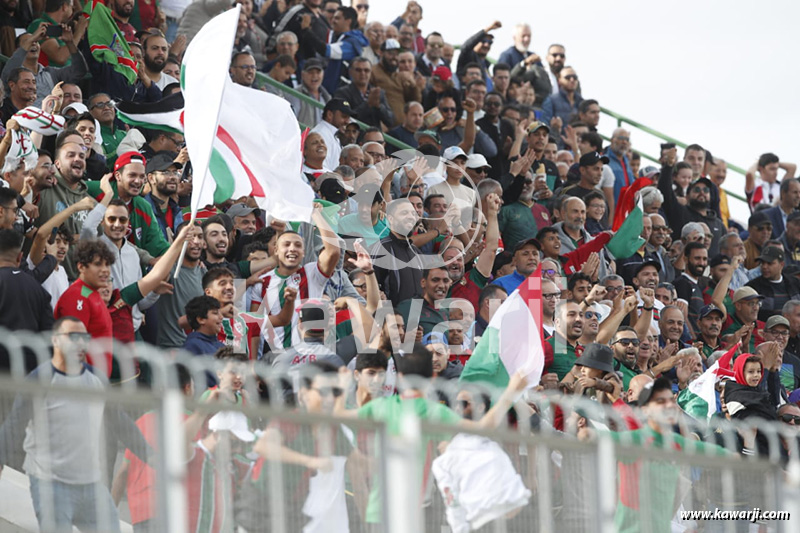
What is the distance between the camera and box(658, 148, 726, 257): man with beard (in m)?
17.0

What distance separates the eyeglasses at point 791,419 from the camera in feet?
37.5

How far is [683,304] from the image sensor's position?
14125mm

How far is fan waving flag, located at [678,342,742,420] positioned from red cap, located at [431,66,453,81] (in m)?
6.60

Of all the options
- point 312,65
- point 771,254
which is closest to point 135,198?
point 312,65

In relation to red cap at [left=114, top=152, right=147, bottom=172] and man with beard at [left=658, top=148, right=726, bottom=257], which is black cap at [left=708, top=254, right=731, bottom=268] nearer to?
man with beard at [left=658, top=148, right=726, bottom=257]

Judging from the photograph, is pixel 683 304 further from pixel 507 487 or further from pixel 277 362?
pixel 507 487

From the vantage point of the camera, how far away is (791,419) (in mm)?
11492

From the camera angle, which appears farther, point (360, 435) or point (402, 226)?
point (402, 226)

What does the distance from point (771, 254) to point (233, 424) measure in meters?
11.8

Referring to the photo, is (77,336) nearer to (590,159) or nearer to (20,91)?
(20,91)

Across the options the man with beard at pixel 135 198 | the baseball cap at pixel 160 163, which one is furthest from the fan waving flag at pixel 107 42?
the man with beard at pixel 135 198

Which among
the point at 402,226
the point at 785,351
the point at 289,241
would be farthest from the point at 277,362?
the point at 785,351

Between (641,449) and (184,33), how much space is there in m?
9.08

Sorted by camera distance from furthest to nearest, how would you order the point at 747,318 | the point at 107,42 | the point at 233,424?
the point at 747,318
the point at 107,42
the point at 233,424
